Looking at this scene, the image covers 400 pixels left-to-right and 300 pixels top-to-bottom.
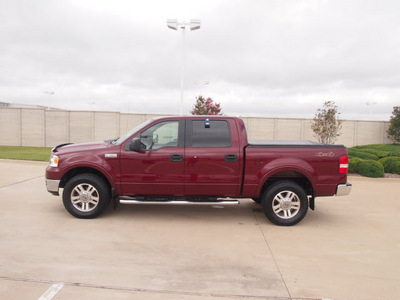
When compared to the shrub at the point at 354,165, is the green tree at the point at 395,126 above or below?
above

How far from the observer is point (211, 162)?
18.3ft

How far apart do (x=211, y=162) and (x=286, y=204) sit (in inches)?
59.0

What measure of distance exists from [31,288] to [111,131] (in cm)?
2110

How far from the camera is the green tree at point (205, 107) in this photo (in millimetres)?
18828

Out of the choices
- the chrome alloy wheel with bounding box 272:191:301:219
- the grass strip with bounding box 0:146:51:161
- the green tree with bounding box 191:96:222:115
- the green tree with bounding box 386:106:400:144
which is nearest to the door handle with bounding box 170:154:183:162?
the chrome alloy wheel with bounding box 272:191:301:219

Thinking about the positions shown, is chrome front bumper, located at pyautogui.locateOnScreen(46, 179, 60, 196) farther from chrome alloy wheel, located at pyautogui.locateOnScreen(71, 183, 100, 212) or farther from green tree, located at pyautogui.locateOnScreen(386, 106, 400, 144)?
green tree, located at pyautogui.locateOnScreen(386, 106, 400, 144)

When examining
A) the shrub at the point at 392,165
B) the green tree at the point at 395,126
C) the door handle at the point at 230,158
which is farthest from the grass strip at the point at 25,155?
the green tree at the point at 395,126

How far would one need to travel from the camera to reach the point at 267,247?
4668 mm

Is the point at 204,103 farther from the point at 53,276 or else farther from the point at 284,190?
the point at 53,276

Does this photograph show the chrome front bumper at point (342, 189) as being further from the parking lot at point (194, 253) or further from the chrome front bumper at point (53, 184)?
the chrome front bumper at point (53, 184)

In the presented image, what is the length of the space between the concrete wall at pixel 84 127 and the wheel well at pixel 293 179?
1760 centimetres

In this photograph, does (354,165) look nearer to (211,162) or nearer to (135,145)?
(211,162)

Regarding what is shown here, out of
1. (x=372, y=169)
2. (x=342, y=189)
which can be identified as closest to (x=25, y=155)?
(x=342, y=189)

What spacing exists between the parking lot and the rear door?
657mm
